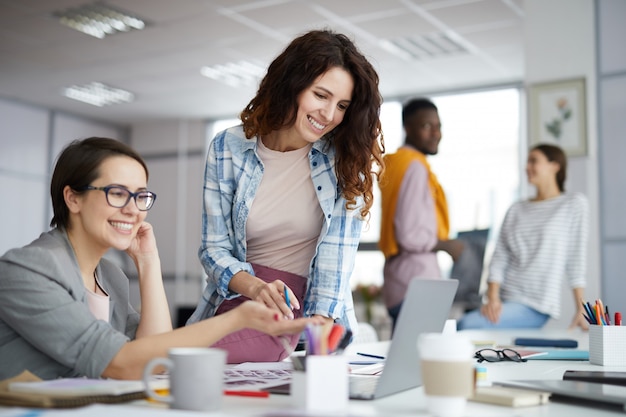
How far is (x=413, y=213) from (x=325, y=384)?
233 centimetres

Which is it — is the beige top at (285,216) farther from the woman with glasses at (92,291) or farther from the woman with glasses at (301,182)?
the woman with glasses at (92,291)

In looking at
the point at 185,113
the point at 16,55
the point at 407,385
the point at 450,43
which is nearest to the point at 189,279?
the point at 185,113

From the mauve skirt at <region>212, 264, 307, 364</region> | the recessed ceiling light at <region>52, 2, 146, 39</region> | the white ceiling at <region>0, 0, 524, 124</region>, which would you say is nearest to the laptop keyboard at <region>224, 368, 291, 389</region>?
the mauve skirt at <region>212, 264, 307, 364</region>

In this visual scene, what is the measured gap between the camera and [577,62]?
14.6ft

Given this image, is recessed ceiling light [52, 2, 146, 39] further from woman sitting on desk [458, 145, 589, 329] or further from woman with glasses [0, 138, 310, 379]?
woman with glasses [0, 138, 310, 379]

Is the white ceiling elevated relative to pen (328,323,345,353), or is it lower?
elevated

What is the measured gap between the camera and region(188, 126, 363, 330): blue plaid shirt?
1892 mm

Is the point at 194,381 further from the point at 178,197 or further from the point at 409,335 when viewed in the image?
the point at 178,197

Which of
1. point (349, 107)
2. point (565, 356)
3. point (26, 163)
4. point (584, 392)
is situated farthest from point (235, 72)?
point (584, 392)

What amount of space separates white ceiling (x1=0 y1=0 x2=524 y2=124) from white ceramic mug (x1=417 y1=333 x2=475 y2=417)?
4393 millimetres

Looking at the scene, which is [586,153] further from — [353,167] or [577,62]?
[353,167]

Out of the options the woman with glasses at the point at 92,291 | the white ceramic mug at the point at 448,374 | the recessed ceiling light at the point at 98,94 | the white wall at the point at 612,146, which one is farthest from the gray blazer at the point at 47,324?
the recessed ceiling light at the point at 98,94

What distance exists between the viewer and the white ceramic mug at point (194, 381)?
3.15ft

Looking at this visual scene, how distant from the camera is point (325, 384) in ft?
3.23
